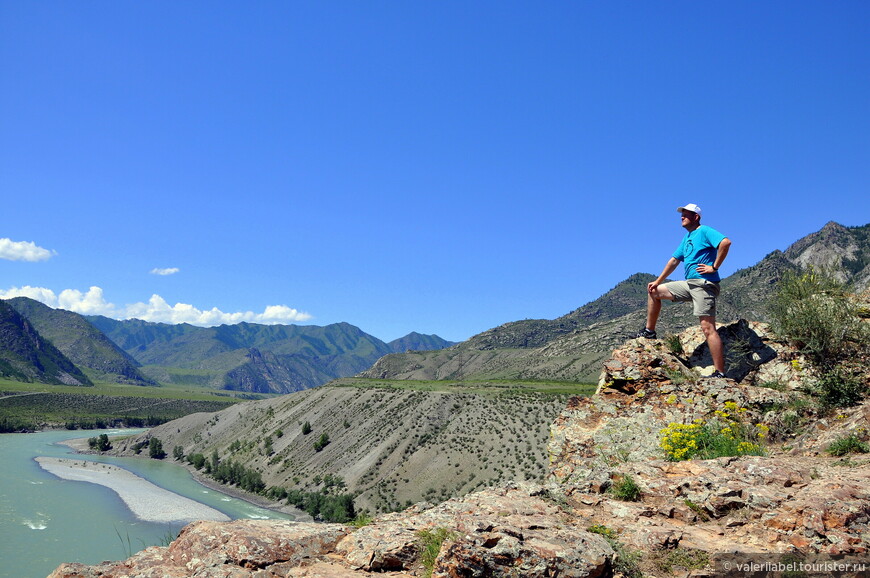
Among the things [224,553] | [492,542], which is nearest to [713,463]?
[492,542]

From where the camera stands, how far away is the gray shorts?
376 inches

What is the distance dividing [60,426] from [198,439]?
68.4 m

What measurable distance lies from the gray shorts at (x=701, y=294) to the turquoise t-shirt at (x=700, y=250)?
0.10 metres

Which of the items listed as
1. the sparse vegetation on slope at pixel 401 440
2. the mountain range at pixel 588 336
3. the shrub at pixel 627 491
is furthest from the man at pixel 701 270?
the mountain range at pixel 588 336

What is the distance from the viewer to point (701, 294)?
965 cm

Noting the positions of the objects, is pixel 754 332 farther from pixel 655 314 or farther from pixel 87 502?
pixel 87 502

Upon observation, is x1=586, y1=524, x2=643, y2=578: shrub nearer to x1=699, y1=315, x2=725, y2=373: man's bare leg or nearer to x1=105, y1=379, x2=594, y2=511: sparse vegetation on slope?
x1=699, y1=315, x2=725, y2=373: man's bare leg

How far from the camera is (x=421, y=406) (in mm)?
84750

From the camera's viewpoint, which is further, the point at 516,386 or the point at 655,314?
the point at 516,386

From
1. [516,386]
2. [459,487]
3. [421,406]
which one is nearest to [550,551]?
[459,487]

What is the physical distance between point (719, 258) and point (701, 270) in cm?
36

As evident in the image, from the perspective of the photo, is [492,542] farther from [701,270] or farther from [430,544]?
[701,270]

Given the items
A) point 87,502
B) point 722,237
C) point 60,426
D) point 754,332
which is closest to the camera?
point 722,237

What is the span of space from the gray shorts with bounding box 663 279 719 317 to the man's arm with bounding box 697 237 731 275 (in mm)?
199
